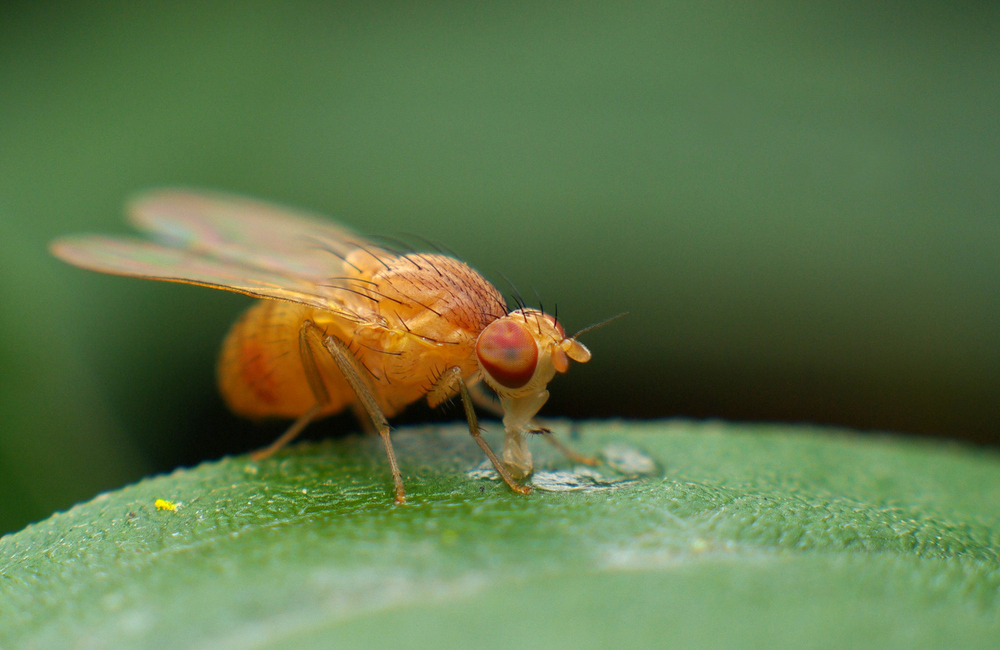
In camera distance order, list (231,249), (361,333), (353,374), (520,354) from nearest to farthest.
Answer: (520,354) → (353,374) → (361,333) → (231,249)

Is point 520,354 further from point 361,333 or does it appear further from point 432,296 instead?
point 361,333

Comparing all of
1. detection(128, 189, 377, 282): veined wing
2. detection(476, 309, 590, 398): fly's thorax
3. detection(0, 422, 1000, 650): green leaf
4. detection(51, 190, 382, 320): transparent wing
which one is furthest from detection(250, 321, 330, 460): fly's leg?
detection(476, 309, 590, 398): fly's thorax

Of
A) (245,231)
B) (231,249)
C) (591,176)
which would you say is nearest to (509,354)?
(231,249)

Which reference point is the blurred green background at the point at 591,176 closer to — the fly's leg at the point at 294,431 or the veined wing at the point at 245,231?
the veined wing at the point at 245,231

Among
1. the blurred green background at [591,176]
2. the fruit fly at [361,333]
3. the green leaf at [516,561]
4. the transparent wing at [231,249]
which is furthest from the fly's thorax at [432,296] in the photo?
the blurred green background at [591,176]

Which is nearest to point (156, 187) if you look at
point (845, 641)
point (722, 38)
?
point (722, 38)

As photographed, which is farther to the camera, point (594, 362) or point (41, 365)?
point (594, 362)

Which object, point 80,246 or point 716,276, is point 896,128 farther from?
point 80,246
